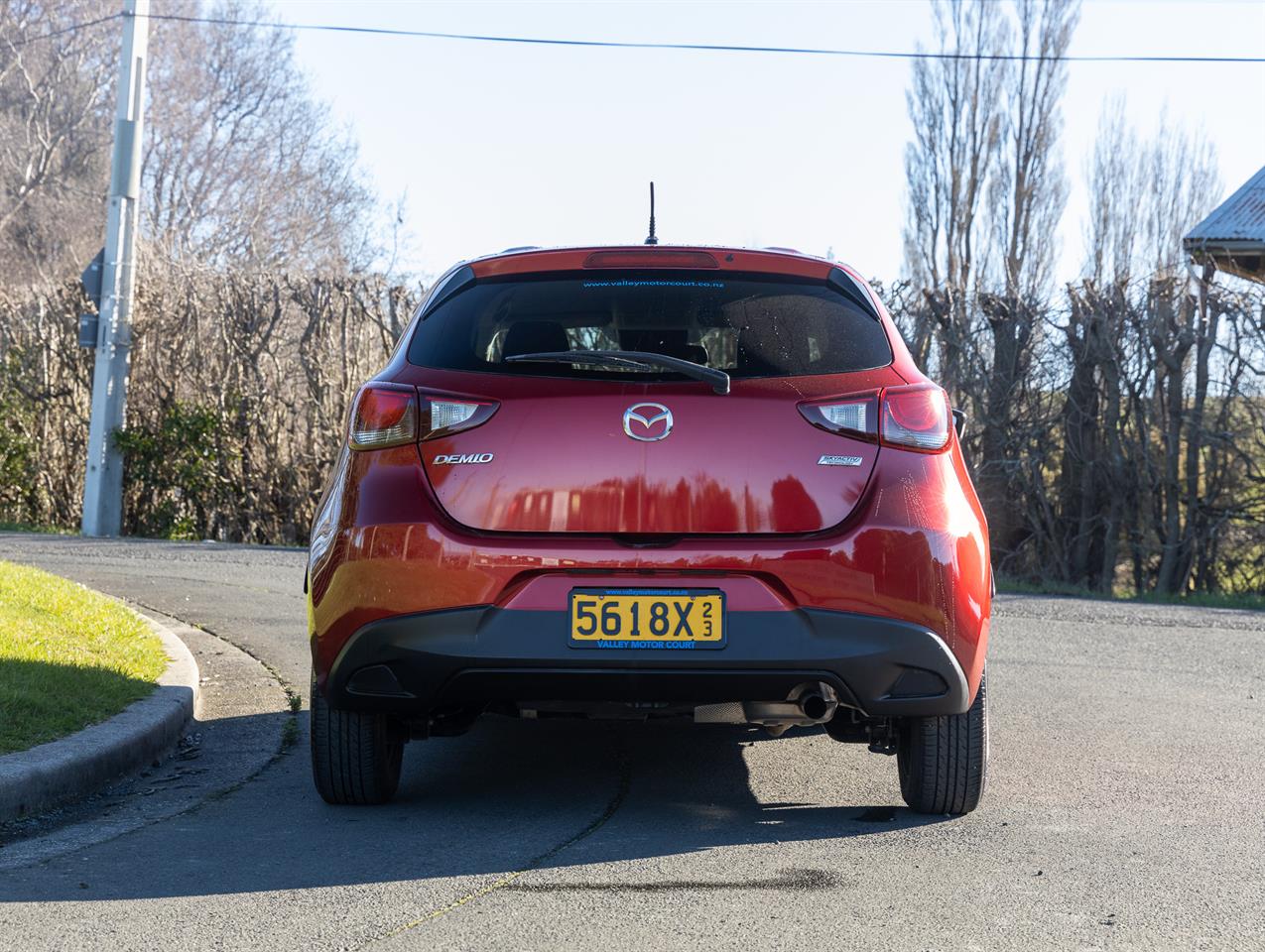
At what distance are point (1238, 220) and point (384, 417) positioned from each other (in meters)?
15.1

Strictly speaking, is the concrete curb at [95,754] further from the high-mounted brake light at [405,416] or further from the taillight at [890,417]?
the taillight at [890,417]

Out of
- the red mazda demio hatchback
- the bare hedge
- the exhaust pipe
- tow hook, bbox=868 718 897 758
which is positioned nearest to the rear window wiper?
the red mazda demio hatchback

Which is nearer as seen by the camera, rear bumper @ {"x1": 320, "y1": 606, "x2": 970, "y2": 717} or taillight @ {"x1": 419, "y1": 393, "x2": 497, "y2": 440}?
rear bumper @ {"x1": 320, "y1": 606, "x2": 970, "y2": 717}

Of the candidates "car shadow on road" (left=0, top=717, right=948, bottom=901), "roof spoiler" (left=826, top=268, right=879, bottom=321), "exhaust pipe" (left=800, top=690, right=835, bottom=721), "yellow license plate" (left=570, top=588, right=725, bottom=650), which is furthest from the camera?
Result: "roof spoiler" (left=826, top=268, right=879, bottom=321)

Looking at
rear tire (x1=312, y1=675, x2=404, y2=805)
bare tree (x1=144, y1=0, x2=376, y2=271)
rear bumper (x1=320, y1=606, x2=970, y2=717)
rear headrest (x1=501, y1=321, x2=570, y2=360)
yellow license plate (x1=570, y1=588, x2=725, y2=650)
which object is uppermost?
bare tree (x1=144, y1=0, x2=376, y2=271)

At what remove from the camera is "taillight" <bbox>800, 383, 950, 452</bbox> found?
3.99 metres

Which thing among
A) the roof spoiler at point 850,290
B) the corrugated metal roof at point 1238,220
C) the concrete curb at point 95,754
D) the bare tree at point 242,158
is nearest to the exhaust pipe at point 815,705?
the roof spoiler at point 850,290

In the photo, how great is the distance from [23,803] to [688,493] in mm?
2157

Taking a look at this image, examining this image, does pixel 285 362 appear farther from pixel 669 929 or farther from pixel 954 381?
pixel 669 929

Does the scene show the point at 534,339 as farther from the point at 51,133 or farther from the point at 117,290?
the point at 51,133

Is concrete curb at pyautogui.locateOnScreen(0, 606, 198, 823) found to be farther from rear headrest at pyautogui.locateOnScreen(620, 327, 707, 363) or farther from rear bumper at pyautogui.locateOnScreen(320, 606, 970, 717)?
rear headrest at pyautogui.locateOnScreen(620, 327, 707, 363)

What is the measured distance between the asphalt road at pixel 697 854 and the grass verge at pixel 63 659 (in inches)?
29.1

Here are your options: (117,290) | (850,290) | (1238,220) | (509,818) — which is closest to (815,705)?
(509,818)

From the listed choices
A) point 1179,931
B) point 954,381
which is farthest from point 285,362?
point 1179,931
